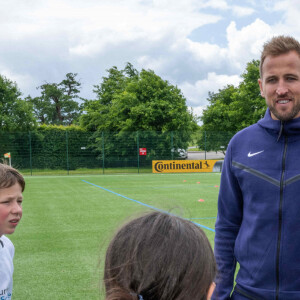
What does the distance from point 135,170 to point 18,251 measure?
21.7 m

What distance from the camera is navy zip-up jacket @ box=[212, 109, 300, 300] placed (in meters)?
1.78

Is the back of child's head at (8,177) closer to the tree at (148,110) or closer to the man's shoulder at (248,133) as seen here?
the man's shoulder at (248,133)

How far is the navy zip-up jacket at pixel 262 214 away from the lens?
1778 millimetres

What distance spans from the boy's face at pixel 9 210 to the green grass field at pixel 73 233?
625 millimetres

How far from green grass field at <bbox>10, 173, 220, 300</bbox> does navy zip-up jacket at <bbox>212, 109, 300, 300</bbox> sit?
301mm

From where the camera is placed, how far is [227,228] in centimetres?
205

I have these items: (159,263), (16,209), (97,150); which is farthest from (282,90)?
(97,150)

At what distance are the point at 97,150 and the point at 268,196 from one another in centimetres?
2657

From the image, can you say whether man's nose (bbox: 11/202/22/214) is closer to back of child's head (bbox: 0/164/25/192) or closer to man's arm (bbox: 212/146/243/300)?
back of child's head (bbox: 0/164/25/192)

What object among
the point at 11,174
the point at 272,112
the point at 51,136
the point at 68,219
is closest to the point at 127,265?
the point at 272,112

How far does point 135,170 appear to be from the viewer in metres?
27.8

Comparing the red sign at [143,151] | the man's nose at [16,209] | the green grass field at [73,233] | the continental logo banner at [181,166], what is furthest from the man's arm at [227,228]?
the red sign at [143,151]

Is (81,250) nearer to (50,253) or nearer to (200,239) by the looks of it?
(50,253)

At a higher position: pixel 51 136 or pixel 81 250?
pixel 51 136
